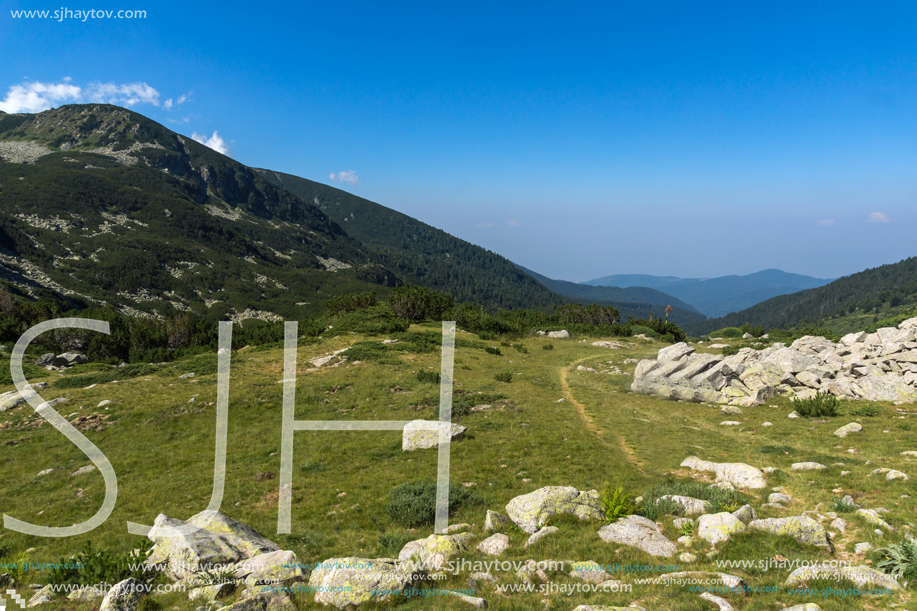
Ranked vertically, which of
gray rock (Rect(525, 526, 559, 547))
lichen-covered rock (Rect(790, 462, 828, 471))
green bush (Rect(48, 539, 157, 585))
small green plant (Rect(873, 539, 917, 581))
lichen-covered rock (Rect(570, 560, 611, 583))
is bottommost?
green bush (Rect(48, 539, 157, 585))

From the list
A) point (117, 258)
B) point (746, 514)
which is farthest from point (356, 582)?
point (117, 258)

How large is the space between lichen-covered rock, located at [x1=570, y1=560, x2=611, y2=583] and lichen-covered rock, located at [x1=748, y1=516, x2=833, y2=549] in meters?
3.55

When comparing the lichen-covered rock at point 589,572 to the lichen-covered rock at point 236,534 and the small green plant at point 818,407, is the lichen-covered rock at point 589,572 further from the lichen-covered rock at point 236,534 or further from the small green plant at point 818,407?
the small green plant at point 818,407

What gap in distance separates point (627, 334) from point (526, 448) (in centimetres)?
4584

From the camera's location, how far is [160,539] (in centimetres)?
855

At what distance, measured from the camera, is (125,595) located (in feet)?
23.6

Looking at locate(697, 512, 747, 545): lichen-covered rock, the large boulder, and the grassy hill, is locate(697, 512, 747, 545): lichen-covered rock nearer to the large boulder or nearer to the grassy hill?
the large boulder

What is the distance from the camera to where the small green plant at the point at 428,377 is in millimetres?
25344

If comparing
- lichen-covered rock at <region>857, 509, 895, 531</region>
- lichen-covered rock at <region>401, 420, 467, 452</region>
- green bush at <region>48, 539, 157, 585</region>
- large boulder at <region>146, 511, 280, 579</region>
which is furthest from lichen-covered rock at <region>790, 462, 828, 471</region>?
green bush at <region>48, 539, 157, 585</region>

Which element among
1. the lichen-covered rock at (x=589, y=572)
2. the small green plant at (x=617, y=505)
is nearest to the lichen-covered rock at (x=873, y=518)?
the small green plant at (x=617, y=505)

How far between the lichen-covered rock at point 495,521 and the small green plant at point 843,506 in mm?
7692

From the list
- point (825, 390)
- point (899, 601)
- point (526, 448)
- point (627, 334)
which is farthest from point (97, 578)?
point (627, 334)

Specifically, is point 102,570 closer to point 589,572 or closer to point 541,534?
point 541,534

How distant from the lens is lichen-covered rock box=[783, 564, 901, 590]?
6.33m
